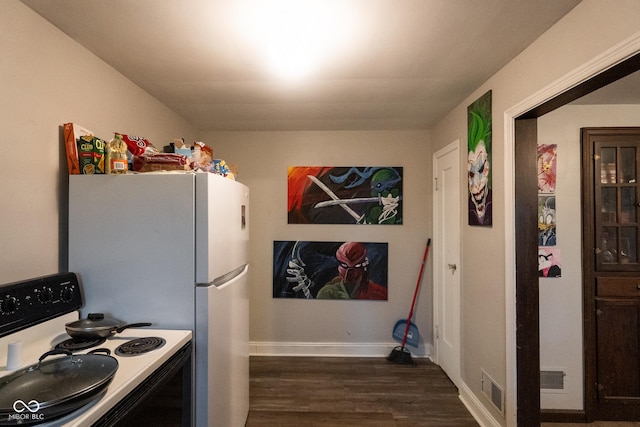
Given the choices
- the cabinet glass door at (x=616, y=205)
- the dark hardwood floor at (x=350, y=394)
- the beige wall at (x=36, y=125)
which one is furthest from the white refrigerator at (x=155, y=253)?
the cabinet glass door at (x=616, y=205)

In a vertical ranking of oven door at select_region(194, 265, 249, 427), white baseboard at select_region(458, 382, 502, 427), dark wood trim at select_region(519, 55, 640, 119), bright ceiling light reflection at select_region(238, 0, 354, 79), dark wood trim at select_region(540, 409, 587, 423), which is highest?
bright ceiling light reflection at select_region(238, 0, 354, 79)

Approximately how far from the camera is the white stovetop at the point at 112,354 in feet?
2.39

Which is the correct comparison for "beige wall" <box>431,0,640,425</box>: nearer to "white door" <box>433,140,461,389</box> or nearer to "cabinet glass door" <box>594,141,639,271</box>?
"white door" <box>433,140,461,389</box>

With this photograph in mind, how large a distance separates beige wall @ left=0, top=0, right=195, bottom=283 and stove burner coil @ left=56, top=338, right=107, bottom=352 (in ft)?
1.14

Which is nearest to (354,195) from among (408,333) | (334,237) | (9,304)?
(334,237)

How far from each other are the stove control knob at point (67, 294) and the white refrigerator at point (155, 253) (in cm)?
7

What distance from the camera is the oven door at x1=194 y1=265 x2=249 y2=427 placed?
1271 millimetres

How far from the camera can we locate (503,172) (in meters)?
1.72

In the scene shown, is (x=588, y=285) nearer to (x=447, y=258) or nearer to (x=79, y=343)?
(x=447, y=258)

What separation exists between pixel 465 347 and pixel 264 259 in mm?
1936

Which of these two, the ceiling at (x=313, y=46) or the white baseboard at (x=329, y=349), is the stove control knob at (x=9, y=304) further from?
the white baseboard at (x=329, y=349)

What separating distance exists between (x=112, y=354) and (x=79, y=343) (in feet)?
0.63

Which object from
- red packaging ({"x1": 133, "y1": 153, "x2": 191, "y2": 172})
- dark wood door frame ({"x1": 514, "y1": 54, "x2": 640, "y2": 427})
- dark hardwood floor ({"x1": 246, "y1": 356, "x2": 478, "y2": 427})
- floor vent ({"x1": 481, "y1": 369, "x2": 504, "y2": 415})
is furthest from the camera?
dark hardwood floor ({"x1": 246, "y1": 356, "x2": 478, "y2": 427})

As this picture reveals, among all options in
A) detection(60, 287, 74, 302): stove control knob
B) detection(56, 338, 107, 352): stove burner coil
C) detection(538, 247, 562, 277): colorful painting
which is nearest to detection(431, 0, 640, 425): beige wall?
detection(538, 247, 562, 277): colorful painting
